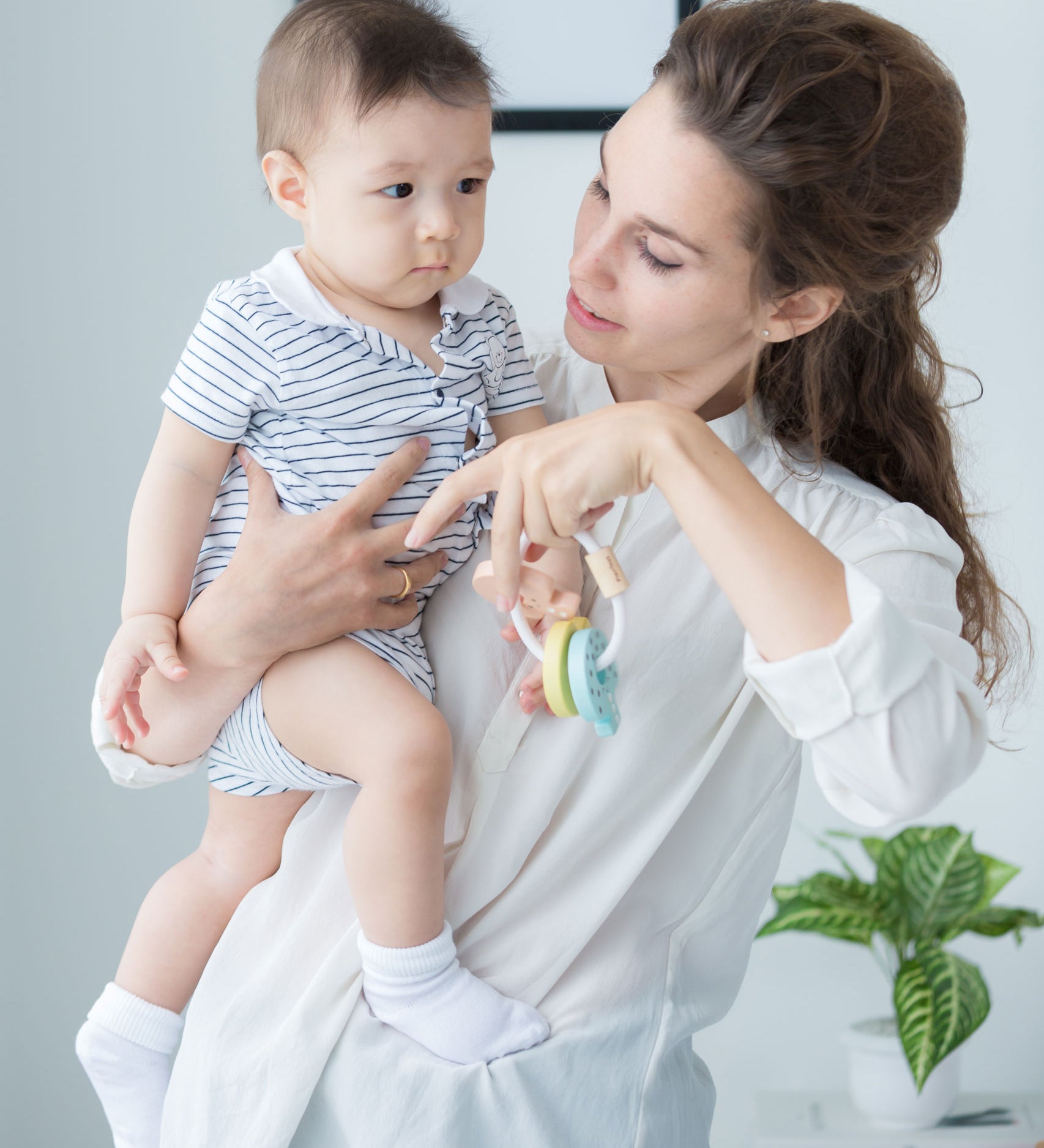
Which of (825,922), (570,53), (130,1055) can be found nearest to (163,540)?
(130,1055)

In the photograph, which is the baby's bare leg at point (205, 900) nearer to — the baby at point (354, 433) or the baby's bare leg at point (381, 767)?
the baby at point (354, 433)

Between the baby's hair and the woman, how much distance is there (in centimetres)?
19

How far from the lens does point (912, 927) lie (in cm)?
217

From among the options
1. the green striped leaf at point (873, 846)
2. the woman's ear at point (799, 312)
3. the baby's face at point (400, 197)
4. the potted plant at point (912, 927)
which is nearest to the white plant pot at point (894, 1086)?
the potted plant at point (912, 927)

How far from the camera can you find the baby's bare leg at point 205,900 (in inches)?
47.6

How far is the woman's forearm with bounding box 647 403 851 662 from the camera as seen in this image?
0.89 meters

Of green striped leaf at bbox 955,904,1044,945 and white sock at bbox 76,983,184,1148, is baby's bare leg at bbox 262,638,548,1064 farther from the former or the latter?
green striped leaf at bbox 955,904,1044,945

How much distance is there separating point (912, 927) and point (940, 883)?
10cm

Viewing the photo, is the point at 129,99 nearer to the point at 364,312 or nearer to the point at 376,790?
the point at 364,312

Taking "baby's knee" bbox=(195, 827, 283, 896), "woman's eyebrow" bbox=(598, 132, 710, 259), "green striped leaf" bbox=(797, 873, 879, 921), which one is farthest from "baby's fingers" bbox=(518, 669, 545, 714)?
"green striped leaf" bbox=(797, 873, 879, 921)

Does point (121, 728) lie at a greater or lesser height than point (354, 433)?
lesser

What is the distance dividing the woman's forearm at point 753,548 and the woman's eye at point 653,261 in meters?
0.24

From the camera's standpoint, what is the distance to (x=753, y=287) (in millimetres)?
1155

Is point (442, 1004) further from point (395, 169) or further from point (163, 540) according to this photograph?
point (395, 169)
